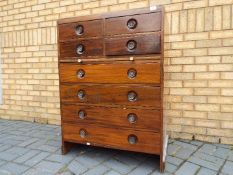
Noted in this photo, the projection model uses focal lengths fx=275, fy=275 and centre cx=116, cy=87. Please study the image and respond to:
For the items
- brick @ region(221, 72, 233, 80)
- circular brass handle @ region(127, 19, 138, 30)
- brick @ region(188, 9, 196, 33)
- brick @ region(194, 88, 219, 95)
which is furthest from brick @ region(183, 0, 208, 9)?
circular brass handle @ region(127, 19, 138, 30)

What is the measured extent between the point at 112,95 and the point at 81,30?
706mm

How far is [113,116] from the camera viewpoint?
2619 millimetres

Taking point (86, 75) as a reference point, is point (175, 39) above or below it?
above

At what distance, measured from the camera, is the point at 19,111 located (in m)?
4.52

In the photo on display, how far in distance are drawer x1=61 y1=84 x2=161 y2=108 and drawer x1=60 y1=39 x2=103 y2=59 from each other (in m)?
0.31

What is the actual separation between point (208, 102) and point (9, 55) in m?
3.23

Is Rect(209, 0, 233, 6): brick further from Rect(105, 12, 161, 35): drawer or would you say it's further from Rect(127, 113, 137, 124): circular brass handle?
Rect(127, 113, 137, 124): circular brass handle

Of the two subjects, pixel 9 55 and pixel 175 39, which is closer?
pixel 175 39

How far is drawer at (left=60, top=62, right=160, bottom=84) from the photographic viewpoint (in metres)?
2.42

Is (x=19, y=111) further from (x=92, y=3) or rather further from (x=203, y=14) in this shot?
(x=203, y=14)

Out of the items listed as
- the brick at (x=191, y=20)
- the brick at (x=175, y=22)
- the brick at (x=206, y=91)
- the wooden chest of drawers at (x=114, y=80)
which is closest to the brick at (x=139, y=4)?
the brick at (x=175, y=22)

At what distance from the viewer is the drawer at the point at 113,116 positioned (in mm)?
2469

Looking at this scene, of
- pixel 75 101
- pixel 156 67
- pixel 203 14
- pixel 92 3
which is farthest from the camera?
pixel 92 3

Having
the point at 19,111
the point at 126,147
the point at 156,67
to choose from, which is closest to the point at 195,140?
the point at 126,147
